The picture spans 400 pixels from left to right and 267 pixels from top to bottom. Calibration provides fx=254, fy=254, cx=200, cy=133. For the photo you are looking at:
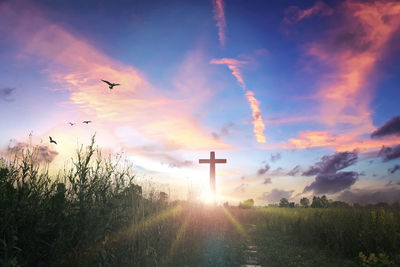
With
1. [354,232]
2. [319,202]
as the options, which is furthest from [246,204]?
[354,232]

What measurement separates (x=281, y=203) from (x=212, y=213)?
20.3 metres

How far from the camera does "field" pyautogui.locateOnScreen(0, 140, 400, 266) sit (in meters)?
4.87

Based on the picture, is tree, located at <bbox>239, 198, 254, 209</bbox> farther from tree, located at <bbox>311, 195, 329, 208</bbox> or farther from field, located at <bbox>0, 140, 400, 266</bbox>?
field, located at <bbox>0, 140, 400, 266</bbox>

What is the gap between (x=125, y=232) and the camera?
6.67m

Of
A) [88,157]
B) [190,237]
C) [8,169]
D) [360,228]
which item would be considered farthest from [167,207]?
[360,228]

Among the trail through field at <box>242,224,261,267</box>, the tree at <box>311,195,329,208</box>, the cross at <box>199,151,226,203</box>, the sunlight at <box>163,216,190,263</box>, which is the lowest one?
the trail through field at <box>242,224,261,267</box>

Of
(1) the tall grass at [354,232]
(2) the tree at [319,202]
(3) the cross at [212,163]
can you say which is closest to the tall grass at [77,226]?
(1) the tall grass at [354,232]

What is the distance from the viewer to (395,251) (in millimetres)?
8086

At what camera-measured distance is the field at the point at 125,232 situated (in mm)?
4871

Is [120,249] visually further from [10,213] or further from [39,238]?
[10,213]

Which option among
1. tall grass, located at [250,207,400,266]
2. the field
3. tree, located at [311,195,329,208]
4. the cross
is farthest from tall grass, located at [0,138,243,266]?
tree, located at [311,195,329,208]

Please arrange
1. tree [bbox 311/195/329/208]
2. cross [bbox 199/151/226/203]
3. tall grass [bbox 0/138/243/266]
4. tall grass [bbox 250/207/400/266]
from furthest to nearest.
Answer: tree [bbox 311/195/329/208] → cross [bbox 199/151/226/203] → tall grass [bbox 250/207/400/266] → tall grass [bbox 0/138/243/266]

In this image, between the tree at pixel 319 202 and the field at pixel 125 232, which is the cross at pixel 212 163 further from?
the tree at pixel 319 202

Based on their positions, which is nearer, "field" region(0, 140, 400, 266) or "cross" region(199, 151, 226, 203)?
"field" region(0, 140, 400, 266)
